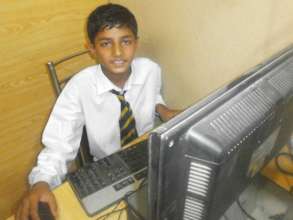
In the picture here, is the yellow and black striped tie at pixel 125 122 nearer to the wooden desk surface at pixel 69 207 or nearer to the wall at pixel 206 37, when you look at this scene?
the wall at pixel 206 37

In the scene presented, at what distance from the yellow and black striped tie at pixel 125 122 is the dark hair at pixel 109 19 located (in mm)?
264

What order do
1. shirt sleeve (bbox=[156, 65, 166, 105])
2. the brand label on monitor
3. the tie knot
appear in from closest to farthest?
the brand label on monitor < the tie knot < shirt sleeve (bbox=[156, 65, 166, 105])

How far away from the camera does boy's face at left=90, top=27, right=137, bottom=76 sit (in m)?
1.11

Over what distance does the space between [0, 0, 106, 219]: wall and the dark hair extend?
37 cm

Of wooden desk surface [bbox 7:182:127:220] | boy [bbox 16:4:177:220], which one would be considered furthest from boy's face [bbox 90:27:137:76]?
wooden desk surface [bbox 7:182:127:220]

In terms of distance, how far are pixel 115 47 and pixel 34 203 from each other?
62 cm

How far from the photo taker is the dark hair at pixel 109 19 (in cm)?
109

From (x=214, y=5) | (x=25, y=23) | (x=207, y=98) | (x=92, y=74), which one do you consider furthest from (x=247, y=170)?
(x=25, y=23)

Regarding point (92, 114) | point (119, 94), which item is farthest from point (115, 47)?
point (92, 114)

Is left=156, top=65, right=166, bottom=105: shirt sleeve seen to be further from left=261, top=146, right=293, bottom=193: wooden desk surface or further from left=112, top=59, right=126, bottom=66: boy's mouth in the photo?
left=261, top=146, right=293, bottom=193: wooden desk surface

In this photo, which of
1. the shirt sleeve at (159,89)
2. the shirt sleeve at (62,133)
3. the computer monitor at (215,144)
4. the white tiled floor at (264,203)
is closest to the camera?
the computer monitor at (215,144)

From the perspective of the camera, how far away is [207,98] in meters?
0.45

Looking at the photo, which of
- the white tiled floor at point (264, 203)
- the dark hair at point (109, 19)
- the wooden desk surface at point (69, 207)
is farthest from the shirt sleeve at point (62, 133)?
the white tiled floor at point (264, 203)

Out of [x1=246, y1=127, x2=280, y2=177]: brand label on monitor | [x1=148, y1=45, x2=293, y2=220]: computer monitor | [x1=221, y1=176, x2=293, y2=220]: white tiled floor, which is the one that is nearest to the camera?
[x1=148, y1=45, x2=293, y2=220]: computer monitor
